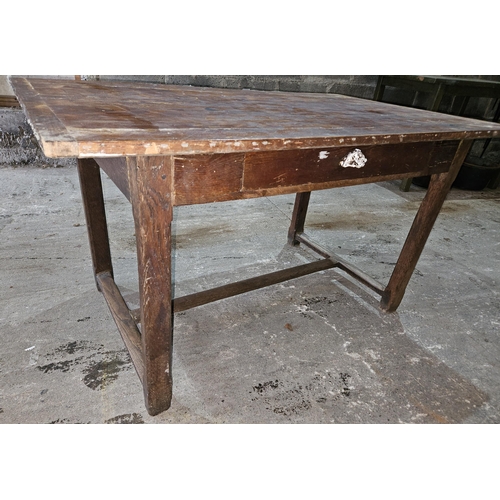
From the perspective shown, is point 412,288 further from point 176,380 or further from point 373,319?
point 176,380

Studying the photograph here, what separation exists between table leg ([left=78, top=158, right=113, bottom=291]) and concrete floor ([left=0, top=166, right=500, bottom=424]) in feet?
0.70

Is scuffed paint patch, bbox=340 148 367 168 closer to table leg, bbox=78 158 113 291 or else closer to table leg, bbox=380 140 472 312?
table leg, bbox=380 140 472 312

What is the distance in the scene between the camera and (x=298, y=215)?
8.44 ft

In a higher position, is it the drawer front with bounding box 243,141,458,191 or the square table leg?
the drawer front with bounding box 243,141,458,191

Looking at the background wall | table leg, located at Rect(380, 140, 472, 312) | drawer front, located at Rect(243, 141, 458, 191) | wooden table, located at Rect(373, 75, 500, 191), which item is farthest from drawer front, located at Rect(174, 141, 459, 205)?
the background wall

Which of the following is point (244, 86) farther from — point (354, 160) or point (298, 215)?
point (354, 160)

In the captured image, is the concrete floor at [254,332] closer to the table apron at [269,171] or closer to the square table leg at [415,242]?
the square table leg at [415,242]

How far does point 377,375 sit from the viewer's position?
64.7 inches

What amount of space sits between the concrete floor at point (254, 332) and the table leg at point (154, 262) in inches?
8.6

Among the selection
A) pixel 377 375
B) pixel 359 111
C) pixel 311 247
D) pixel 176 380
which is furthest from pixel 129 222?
pixel 377 375

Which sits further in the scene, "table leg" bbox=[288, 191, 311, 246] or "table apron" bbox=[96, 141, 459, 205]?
"table leg" bbox=[288, 191, 311, 246]

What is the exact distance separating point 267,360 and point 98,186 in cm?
116

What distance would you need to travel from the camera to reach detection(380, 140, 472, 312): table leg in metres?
1.64

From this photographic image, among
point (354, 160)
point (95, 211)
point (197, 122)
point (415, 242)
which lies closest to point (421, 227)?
point (415, 242)
